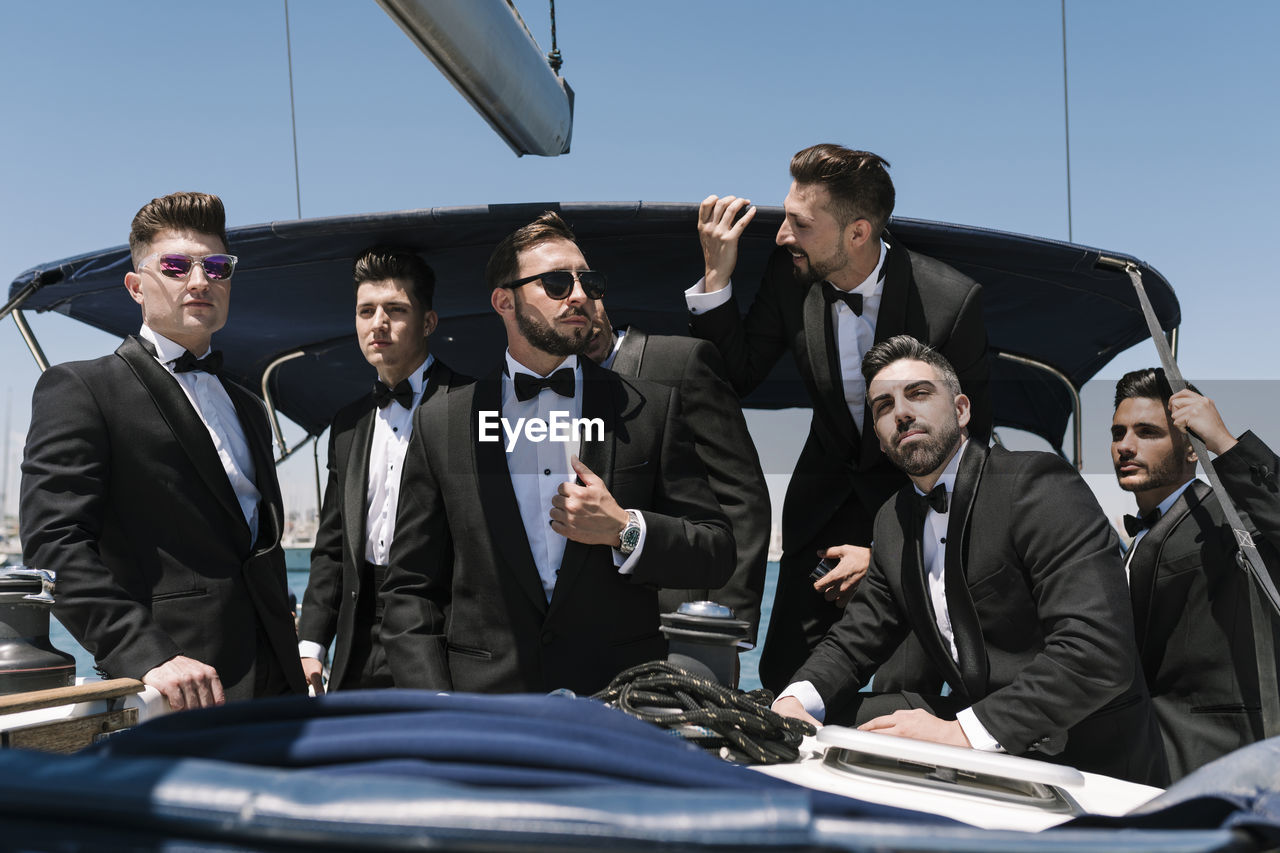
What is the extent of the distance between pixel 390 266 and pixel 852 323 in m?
1.59

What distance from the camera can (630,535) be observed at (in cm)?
243

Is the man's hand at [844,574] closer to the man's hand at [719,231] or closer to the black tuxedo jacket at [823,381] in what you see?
the black tuxedo jacket at [823,381]

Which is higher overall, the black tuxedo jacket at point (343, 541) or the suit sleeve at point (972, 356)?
the suit sleeve at point (972, 356)

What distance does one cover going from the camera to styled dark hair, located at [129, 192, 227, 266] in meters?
2.80

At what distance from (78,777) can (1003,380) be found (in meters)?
4.55

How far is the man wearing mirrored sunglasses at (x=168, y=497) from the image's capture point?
224 centimetres

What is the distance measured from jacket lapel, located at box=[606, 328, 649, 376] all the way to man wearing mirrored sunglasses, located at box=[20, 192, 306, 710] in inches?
43.9

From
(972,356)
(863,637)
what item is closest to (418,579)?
(863,637)

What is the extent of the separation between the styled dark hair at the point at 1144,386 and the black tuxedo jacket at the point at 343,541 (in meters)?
2.63

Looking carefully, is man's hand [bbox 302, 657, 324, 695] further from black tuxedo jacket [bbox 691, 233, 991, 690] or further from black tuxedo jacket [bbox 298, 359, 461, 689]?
black tuxedo jacket [bbox 691, 233, 991, 690]

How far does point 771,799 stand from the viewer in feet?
2.35

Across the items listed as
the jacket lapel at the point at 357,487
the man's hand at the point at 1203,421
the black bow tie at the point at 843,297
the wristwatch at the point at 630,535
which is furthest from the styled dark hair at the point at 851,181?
the jacket lapel at the point at 357,487

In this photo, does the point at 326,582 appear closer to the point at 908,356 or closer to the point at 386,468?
the point at 386,468

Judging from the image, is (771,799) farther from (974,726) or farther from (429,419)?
(429,419)
